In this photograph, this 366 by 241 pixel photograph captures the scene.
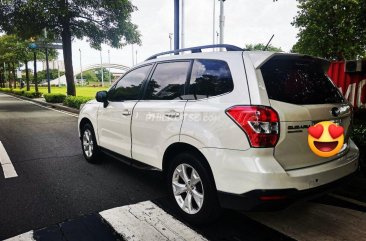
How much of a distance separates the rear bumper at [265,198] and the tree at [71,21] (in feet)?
53.7

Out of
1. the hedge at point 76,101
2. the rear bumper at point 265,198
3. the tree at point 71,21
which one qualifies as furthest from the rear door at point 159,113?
the tree at point 71,21

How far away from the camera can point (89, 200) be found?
12.4 ft

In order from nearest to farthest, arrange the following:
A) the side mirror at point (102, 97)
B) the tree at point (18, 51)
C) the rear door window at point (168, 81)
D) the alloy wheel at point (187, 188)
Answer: the alloy wheel at point (187, 188), the rear door window at point (168, 81), the side mirror at point (102, 97), the tree at point (18, 51)

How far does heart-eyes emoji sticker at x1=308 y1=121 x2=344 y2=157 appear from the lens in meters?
2.74

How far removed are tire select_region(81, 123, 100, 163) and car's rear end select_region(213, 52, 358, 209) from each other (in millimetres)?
3114

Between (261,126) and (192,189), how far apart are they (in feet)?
3.39

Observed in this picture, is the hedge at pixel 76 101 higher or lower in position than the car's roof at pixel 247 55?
lower

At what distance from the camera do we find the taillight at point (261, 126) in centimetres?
250

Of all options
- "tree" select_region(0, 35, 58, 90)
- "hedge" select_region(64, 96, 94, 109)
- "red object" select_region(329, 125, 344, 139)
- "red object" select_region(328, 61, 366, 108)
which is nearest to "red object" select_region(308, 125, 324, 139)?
"red object" select_region(329, 125, 344, 139)

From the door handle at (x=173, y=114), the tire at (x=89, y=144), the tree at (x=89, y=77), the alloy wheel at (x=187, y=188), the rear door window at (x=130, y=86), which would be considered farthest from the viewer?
the tree at (x=89, y=77)

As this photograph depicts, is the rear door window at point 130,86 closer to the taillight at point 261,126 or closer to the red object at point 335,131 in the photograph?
the taillight at point 261,126

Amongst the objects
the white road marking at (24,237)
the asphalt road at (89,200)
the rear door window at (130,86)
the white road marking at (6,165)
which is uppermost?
the rear door window at (130,86)

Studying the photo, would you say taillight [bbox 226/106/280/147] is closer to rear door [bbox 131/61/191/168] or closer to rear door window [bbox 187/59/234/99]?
rear door window [bbox 187/59/234/99]

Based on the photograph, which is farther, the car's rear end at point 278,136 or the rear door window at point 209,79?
the rear door window at point 209,79
